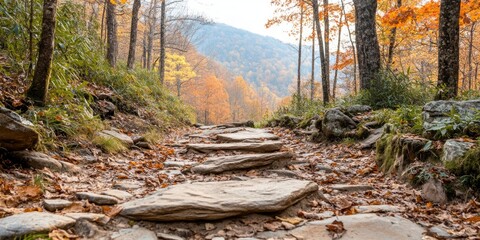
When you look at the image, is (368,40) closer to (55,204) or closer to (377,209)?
(377,209)

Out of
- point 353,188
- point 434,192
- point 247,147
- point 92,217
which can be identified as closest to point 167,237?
point 92,217

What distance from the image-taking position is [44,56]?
12.8ft

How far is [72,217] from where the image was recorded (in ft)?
7.00

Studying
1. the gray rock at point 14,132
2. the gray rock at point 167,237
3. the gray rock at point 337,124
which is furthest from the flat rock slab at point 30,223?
the gray rock at point 337,124

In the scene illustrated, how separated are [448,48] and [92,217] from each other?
5685mm

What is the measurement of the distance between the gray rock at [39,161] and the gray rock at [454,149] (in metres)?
3.73

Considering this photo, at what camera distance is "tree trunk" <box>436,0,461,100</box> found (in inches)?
202

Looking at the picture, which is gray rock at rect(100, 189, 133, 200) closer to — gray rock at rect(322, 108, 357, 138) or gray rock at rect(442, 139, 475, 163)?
gray rock at rect(442, 139, 475, 163)

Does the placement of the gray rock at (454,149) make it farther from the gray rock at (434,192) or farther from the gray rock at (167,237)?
the gray rock at (167,237)

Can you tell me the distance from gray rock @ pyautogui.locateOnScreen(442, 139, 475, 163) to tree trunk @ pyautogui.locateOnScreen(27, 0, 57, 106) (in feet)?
14.8

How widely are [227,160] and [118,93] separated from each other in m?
3.91

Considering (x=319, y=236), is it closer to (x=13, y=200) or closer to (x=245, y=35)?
(x=13, y=200)

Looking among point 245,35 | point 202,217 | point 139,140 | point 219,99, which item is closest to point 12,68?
point 139,140

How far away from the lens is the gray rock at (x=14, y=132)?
2893 mm
